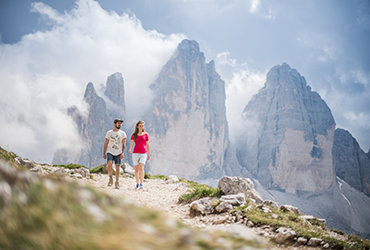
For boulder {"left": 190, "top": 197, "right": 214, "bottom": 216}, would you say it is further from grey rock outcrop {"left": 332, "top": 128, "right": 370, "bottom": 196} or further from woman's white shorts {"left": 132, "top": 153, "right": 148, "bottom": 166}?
grey rock outcrop {"left": 332, "top": 128, "right": 370, "bottom": 196}

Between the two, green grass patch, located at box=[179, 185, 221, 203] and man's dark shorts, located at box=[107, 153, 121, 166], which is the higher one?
man's dark shorts, located at box=[107, 153, 121, 166]

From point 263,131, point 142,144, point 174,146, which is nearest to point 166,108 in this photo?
point 174,146

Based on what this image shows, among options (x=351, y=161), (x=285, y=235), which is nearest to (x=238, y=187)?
(x=285, y=235)

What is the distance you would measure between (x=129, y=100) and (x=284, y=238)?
346 ft

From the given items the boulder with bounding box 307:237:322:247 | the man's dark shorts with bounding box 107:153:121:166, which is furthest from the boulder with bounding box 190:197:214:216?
the man's dark shorts with bounding box 107:153:121:166

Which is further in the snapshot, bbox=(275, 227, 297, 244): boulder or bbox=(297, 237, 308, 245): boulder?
bbox=(275, 227, 297, 244): boulder

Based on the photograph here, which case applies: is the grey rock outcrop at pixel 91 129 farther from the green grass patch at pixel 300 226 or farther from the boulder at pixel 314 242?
the boulder at pixel 314 242

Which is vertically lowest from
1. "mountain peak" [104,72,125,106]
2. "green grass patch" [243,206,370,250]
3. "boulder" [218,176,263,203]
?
"green grass patch" [243,206,370,250]

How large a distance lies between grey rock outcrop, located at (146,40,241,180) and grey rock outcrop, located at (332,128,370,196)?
5751cm

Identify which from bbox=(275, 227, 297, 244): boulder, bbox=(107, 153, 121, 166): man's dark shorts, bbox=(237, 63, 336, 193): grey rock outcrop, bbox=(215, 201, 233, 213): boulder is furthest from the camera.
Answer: bbox=(237, 63, 336, 193): grey rock outcrop

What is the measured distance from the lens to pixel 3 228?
838 millimetres

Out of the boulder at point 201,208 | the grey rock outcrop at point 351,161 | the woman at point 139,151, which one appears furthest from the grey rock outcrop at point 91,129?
the grey rock outcrop at point 351,161

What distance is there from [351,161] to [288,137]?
131 feet

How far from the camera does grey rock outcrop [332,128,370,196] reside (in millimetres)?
108794
